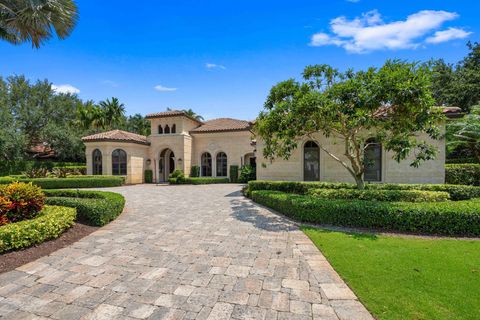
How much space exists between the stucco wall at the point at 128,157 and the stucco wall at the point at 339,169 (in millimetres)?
14326

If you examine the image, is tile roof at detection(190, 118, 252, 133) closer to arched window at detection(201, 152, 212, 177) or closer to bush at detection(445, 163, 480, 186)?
arched window at detection(201, 152, 212, 177)

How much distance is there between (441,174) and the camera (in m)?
13.2

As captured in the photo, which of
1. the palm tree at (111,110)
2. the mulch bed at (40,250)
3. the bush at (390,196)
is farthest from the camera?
the palm tree at (111,110)

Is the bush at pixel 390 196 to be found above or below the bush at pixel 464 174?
below

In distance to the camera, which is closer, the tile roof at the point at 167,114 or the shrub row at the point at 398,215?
the shrub row at the point at 398,215

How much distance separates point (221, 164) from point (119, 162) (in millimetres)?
10200

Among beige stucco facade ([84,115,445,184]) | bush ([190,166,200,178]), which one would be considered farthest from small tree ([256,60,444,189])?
bush ([190,166,200,178])

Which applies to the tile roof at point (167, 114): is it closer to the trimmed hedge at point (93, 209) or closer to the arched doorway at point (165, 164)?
the arched doorway at point (165, 164)

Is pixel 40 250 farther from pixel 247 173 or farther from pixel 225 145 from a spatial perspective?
pixel 225 145

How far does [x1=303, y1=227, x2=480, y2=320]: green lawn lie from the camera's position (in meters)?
3.28

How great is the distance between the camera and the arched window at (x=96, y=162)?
22.9 metres

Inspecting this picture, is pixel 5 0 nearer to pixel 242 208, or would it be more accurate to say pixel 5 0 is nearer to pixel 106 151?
pixel 242 208

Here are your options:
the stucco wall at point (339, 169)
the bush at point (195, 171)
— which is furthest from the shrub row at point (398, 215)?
the bush at point (195, 171)

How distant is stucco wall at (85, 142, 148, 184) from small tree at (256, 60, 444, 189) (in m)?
18.0
